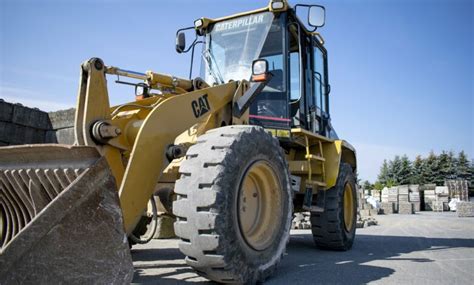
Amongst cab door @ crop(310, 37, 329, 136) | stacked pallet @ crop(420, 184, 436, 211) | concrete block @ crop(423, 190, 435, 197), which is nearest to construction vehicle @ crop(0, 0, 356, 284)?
cab door @ crop(310, 37, 329, 136)

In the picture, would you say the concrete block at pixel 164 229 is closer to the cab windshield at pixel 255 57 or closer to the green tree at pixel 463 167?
the cab windshield at pixel 255 57

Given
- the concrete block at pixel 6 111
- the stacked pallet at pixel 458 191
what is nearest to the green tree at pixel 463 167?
the stacked pallet at pixel 458 191

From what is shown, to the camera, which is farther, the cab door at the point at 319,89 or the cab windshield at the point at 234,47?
the cab door at the point at 319,89

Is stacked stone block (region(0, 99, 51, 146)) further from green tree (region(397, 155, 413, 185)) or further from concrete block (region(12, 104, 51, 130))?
green tree (region(397, 155, 413, 185))

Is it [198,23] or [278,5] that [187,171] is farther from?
[198,23]

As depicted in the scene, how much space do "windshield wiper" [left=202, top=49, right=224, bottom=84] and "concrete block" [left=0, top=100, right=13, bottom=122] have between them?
3490 millimetres

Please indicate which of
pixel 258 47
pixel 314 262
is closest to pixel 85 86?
pixel 258 47

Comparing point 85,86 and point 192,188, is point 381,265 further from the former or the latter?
point 85,86

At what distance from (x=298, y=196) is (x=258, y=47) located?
2.28 meters

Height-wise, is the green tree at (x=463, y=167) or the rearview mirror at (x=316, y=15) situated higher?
the green tree at (x=463, y=167)

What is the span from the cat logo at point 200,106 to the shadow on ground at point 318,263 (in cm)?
157

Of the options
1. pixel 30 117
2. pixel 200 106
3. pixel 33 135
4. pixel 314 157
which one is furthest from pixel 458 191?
pixel 200 106

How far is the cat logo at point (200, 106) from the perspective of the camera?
3996 millimetres

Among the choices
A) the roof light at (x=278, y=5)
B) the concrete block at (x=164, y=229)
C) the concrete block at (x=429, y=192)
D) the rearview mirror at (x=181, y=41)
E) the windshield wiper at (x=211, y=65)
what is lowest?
the concrete block at (x=164, y=229)
